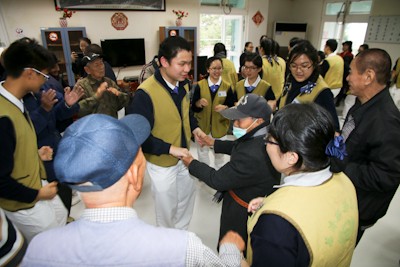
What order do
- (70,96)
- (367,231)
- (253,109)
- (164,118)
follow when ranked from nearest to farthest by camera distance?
(253,109) → (164,118) → (70,96) → (367,231)

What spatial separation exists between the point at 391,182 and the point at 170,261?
1366mm

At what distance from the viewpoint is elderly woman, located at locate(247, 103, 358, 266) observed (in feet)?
2.65

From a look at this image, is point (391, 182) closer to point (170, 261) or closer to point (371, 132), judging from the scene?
point (371, 132)

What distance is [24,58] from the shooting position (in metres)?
1.52

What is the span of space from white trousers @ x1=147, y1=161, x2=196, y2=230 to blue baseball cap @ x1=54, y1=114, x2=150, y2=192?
1.30 m

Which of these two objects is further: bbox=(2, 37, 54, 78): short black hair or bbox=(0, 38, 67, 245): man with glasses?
bbox=(2, 37, 54, 78): short black hair

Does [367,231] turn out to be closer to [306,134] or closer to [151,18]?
Answer: [306,134]

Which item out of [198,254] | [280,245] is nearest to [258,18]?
[280,245]

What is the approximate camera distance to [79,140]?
71 centimetres

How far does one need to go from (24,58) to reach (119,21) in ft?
16.5

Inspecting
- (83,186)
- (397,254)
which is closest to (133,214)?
(83,186)

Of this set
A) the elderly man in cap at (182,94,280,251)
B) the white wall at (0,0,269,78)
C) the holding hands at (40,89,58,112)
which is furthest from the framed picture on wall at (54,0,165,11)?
the elderly man in cap at (182,94,280,251)

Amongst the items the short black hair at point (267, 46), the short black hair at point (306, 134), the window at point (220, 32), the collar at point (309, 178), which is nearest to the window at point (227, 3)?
the window at point (220, 32)

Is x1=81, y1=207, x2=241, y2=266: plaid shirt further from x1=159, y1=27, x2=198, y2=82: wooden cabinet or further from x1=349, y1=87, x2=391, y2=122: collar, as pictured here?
x1=159, y1=27, x2=198, y2=82: wooden cabinet
